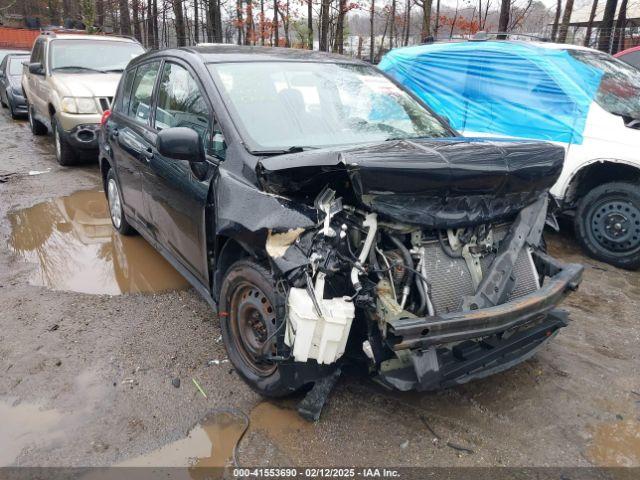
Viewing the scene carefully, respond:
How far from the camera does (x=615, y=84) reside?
5.25m

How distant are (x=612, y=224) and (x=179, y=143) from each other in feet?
13.3

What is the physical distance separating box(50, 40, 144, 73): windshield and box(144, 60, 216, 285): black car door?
612 centimetres

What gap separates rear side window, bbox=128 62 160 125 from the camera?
4.17 m

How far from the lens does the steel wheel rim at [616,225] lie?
15.5 feet

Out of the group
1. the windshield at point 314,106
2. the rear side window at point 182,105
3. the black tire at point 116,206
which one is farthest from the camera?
the black tire at point 116,206

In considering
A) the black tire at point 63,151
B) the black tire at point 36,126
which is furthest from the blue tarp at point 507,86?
the black tire at point 36,126

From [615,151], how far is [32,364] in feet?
16.3

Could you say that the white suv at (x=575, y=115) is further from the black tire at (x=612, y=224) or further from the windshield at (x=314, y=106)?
the windshield at (x=314, y=106)

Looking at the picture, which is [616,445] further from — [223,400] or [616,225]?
[616,225]

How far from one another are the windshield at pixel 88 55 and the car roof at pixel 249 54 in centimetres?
582

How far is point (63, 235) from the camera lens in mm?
5562

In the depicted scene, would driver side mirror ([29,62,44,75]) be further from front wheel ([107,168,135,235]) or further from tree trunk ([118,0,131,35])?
tree trunk ([118,0,131,35])

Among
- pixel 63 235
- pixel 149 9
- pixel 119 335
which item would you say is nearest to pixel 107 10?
pixel 149 9

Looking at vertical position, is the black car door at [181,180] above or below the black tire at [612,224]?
above
